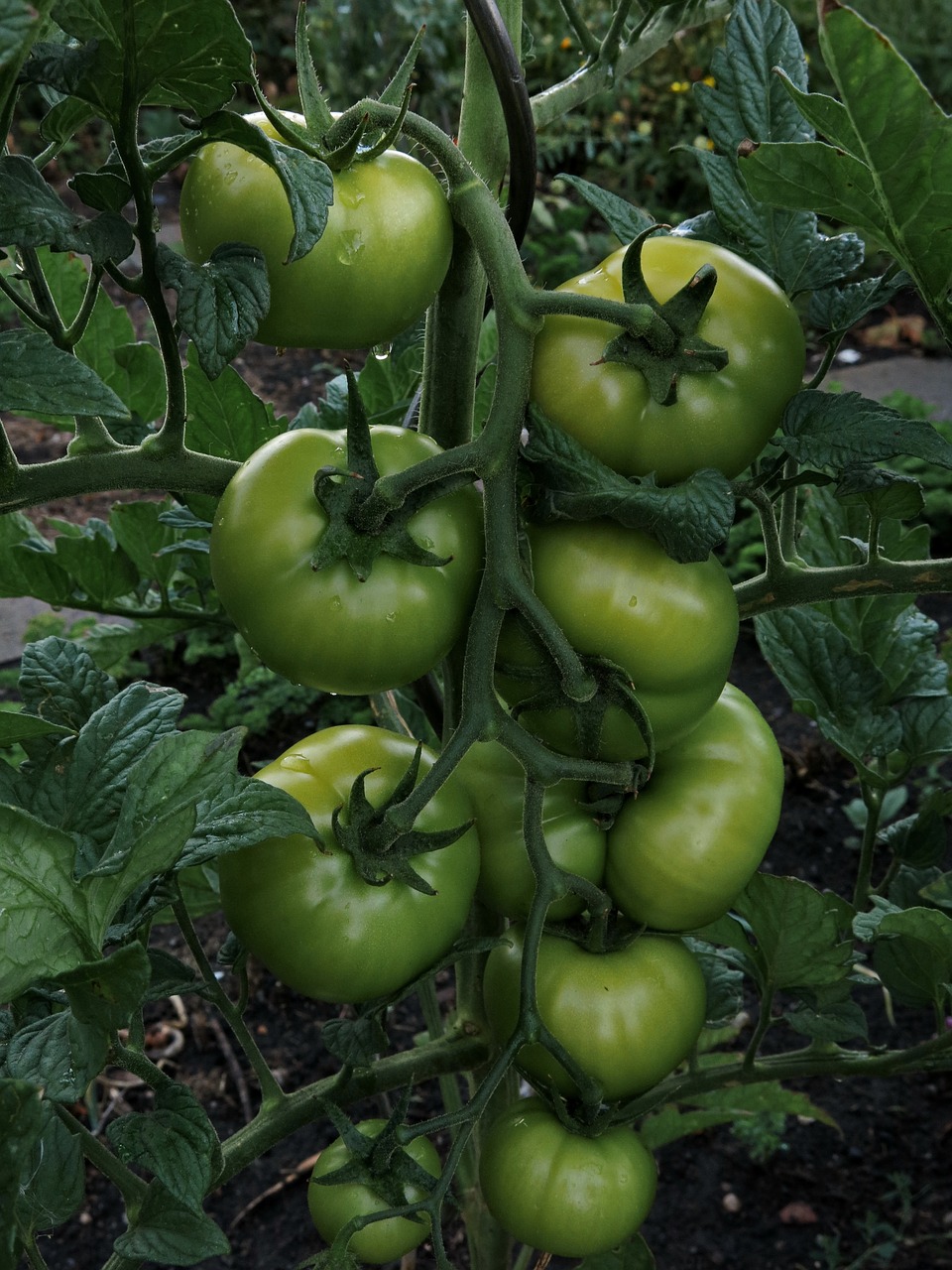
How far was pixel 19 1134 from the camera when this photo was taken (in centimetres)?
37

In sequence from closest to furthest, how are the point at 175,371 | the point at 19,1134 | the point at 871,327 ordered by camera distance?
the point at 19,1134 → the point at 175,371 → the point at 871,327

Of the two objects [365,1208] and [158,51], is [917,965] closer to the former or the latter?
[365,1208]

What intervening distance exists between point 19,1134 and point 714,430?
0.36m

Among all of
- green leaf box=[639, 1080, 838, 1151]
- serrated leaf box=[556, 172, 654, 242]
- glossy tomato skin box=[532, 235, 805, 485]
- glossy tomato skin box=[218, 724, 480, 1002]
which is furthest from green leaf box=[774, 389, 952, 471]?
green leaf box=[639, 1080, 838, 1151]

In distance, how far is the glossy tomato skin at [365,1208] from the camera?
66 centimetres

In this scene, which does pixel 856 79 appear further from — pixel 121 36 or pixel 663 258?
pixel 121 36

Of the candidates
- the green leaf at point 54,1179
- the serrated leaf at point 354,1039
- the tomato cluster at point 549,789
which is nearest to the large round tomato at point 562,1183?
the tomato cluster at point 549,789

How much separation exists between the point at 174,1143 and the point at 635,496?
1.07 ft

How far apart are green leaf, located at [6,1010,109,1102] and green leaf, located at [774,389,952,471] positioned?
362 mm

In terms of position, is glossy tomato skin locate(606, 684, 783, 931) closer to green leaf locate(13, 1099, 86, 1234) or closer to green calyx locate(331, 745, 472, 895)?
green calyx locate(331, 745, 472, 895)

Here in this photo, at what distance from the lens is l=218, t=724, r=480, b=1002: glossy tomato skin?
556 mm

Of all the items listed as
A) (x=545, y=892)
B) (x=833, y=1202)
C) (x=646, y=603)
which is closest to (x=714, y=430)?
(x=646, y=603)

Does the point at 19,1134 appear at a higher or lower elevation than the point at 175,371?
lower

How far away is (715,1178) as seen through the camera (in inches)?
53.7
